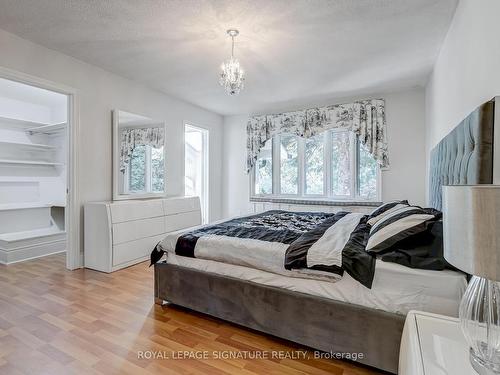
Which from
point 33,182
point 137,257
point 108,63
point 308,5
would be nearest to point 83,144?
point 108,63

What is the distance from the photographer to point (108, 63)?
3.34 metres

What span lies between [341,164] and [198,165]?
2989 millimetres

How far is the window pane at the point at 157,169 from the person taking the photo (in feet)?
14.1

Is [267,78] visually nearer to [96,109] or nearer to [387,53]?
[387,53]

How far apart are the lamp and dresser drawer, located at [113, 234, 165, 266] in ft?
11.1

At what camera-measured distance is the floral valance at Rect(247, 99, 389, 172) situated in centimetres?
433

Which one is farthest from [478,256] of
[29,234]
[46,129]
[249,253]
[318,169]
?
[46,129]

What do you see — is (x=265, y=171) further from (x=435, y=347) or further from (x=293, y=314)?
(x=435, y=347)

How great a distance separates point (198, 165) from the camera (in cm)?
602

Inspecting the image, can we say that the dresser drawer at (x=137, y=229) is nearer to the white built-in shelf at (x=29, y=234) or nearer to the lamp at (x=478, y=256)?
the white built-in shelf at (x=29, y=234)

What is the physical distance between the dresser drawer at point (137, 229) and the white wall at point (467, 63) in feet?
11.8

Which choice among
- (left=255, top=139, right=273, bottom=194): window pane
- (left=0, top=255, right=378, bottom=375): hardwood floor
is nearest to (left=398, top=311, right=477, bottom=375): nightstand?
(left=0, top=255, right=378, bottom=375): hardwood floor

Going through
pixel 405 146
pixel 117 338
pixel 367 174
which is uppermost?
pixel 405 146

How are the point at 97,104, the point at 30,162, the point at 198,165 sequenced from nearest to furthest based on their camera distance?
the point at 97,104 → the point at 30,162 → the point at 198,165
